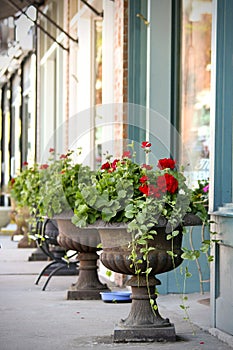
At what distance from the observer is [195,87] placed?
10062mm

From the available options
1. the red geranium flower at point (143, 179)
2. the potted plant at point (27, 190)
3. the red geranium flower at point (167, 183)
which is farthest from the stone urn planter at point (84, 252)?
the red geranium flower at point (167, 183)

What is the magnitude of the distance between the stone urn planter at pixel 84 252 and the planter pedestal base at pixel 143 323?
6.13 ft

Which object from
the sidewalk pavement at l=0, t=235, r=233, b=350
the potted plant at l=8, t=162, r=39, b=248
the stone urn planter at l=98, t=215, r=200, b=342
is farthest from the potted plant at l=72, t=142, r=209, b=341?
the potted plant at l=8, t=162, r=39, b=248

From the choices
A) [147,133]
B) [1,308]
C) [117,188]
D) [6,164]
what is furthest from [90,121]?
[6,164]

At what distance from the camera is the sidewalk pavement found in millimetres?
5910

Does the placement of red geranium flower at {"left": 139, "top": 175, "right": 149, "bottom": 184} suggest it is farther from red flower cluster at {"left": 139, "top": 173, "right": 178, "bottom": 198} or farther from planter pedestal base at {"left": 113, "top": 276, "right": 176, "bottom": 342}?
planter pedestal base at {"left": 113, "top": 276, "right": 176, "bottom": 342}

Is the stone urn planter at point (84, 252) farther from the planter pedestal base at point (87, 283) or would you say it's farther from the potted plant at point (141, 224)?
the potted plant at point (141, 224)

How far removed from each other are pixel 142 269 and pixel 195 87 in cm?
446

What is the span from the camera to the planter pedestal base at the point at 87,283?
8234 mm

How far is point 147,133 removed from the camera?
8.95 metres

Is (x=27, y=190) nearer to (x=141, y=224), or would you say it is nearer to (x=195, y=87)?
(x=195, y=87)

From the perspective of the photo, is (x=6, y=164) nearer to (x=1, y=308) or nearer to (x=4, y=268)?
(x=4, y=268)

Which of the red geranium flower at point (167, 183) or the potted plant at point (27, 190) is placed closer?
the red geranium flower at point (167, 183)

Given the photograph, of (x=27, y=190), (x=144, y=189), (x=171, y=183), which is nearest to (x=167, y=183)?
(x=171, y=183)
